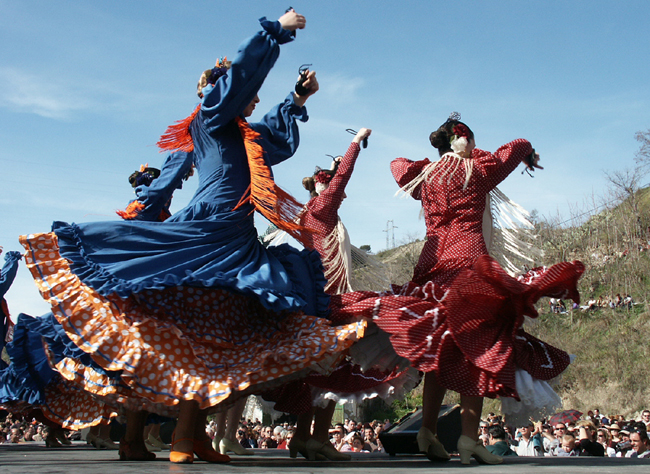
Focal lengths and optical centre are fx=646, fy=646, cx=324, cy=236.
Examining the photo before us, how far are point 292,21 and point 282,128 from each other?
2.12 ft

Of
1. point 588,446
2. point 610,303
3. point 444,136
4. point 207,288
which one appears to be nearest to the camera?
point 207,288

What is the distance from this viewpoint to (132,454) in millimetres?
3559

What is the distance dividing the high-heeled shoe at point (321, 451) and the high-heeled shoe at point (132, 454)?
3.15 ft

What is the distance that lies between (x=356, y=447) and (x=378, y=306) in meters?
4.67

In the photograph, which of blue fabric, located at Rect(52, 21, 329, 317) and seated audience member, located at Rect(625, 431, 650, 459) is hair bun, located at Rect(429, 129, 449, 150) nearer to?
blue fabric, located at Rect(52, 21, 329, 317)

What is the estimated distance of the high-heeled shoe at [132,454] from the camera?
3539 mm

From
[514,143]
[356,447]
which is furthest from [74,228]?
[356,447]

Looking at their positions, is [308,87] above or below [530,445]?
above

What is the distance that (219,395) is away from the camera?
2877 mm

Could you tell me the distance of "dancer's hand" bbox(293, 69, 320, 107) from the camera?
12.7 ft

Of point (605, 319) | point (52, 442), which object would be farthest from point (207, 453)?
point (605, 319)

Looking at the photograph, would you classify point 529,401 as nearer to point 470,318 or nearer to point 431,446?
point 470,318

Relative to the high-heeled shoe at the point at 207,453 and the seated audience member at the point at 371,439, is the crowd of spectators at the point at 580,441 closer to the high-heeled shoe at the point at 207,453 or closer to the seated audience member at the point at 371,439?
the seated audience member at the point at 371,439

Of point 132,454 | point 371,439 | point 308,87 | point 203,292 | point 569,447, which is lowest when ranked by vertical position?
point 371,439
